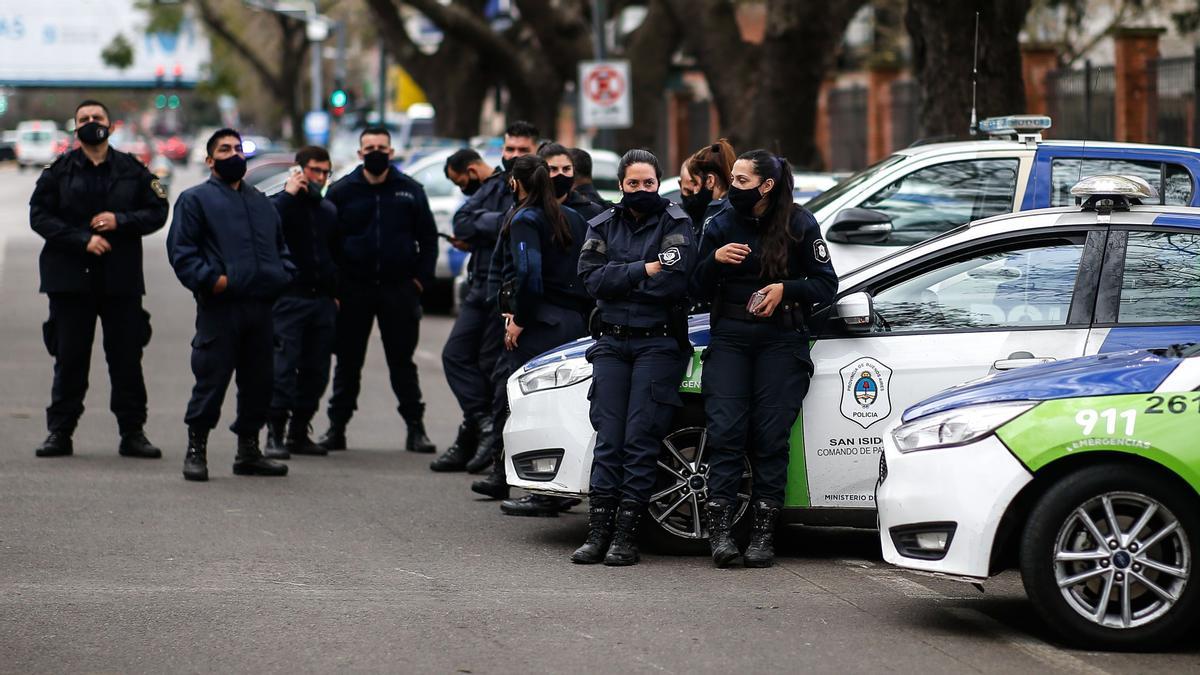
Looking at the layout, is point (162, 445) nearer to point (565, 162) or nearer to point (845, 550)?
point (565, 162)

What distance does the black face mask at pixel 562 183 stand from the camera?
9297 mm

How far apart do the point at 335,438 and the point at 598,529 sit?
419 cm

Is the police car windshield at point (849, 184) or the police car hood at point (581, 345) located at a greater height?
the police car windshield at point (849, 184)

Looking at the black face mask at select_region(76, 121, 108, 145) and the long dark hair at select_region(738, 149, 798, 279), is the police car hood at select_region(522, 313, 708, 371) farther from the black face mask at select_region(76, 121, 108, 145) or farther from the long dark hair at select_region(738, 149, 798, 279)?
the black face mask at select_region(76, 121, 108, 145)

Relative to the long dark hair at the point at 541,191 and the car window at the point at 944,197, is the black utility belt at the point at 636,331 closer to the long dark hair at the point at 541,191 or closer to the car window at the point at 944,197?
the long dark hair at the point at 541,191

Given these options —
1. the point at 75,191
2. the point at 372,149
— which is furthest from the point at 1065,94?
the point at 75,191

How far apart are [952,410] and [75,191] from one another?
6166 mm

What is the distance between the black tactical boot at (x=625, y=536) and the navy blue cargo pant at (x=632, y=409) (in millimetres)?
48

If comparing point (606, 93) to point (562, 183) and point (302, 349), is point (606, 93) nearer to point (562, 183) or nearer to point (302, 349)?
point (302, 349)

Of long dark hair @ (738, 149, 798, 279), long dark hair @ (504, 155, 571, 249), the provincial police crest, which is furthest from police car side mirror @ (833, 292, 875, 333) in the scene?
long dark hair @ (504, 155, 571, 249)

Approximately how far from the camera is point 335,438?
38.5 ft

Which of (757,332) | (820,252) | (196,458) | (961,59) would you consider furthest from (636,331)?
(961,59)

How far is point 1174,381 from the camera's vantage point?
6.27 meters

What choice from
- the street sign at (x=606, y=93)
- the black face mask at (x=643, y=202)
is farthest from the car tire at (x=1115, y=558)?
the street sign at (x=606, y=93)
